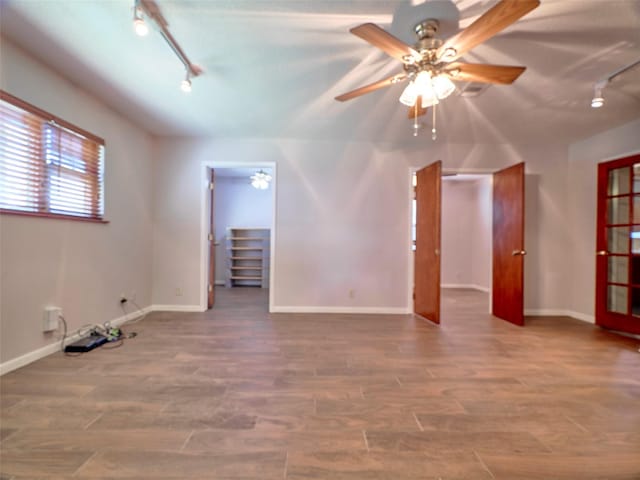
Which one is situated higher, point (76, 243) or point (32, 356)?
point (76, 243)

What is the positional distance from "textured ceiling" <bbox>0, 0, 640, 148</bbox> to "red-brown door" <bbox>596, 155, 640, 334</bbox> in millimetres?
636

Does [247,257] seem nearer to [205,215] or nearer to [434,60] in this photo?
[205,215]

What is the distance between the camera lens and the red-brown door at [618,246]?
10.8 feet

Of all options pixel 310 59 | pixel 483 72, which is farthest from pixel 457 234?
pixel 310 59

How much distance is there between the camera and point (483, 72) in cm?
194

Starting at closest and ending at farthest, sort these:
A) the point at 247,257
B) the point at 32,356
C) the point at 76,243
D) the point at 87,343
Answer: the point at 32,356, the point at 87,343, the point at 76,243, the point at 247,257

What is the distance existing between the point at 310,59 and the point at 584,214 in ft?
13.9

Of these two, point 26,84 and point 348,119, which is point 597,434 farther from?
point 26,84

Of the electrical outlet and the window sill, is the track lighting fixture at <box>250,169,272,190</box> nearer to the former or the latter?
the window sill

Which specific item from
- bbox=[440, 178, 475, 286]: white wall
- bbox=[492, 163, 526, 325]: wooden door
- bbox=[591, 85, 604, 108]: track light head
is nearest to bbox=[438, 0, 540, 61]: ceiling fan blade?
bbox=[591, 85, 604, 108]: track light head

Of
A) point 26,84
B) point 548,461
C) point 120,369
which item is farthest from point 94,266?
point 548,461

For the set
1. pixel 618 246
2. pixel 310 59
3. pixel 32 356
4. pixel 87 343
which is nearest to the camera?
pixel 310 59

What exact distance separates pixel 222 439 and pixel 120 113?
3.66m

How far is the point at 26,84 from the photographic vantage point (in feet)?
7.55
